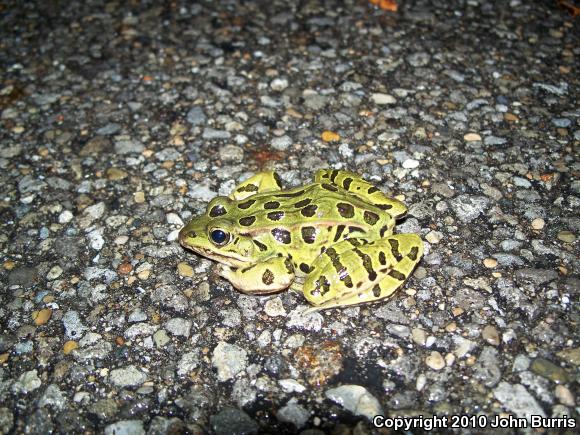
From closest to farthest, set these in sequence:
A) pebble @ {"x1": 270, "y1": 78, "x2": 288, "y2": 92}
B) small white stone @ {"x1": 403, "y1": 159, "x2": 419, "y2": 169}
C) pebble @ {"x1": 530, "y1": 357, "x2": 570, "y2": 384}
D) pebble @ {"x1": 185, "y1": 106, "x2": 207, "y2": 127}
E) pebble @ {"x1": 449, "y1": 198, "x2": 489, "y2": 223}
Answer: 1. pebble @ {"x1": 530, "y1": 357, "x2": 570, "y2": 384}
2. pebble @ {"x1": 449, "y1": 198, "x2": 489, "y2": 223}
3. small white stone @ {"x1": 403, "y1": 159, "x2": 419, "y2": 169}
4. pebble @ {"x1": 185, "y1": 106, "x2": 207, "y2": 127}
5. pebble @ {"x1": 270, "y1": 78, "x2": 288, "y2": 92}

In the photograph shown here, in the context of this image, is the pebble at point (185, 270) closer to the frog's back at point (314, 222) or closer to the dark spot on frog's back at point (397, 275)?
the frog's back at point (314, 222)

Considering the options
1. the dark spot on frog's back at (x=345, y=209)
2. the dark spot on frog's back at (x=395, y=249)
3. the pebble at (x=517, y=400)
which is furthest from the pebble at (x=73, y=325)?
the pebble at (x=517, y=400)

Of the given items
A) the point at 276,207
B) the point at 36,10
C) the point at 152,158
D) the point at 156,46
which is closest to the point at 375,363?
the point at 276,207

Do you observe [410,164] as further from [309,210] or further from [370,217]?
[309,210]

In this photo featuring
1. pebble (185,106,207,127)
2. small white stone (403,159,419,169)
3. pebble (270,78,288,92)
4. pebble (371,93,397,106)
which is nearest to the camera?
small white stone (403,159,419,169)

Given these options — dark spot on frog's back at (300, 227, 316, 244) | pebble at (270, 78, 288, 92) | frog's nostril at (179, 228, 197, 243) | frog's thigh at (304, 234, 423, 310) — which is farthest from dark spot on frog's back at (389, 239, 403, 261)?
pebble at (270, 78, 288, 92)

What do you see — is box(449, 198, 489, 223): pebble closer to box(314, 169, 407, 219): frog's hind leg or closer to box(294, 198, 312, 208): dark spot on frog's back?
box(314, 169, 407, 219): frog's hind leg
